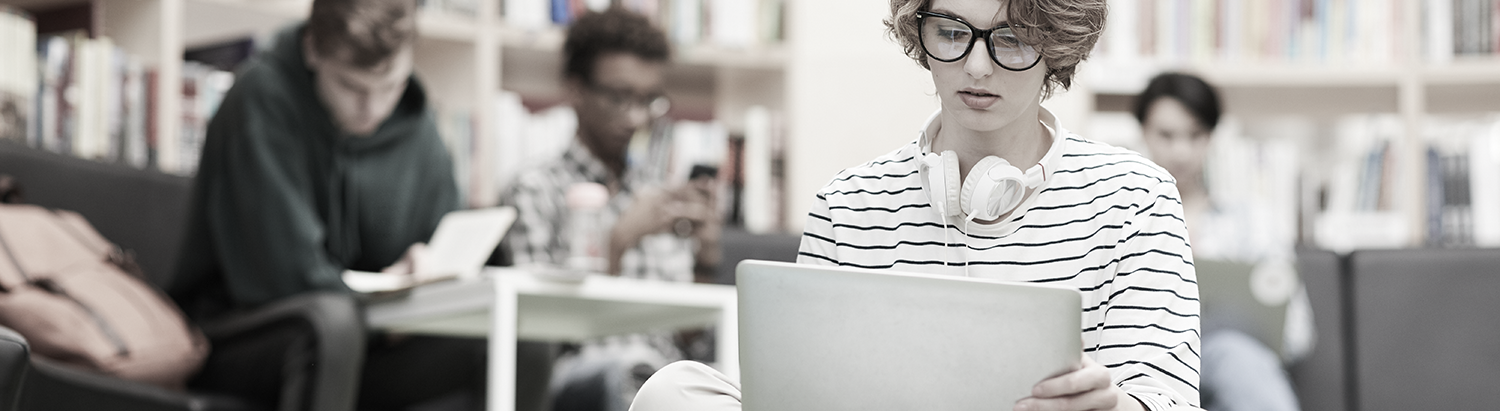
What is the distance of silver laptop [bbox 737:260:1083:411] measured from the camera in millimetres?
791

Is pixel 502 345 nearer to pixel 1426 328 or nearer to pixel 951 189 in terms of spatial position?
pixel 951 189

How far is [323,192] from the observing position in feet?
6.58

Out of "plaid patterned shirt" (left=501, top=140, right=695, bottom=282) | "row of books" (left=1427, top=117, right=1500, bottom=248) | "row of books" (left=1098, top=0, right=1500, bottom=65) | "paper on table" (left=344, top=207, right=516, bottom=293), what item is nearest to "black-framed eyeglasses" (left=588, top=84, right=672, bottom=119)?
"plaid patterned shirt" (left=501, top=140, right=695, bottom=282)

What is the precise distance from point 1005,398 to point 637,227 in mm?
1406

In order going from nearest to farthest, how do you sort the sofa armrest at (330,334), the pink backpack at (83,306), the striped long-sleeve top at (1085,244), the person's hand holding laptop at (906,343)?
the person's hand holding laptop at (906,343), the striped long-sleeve top at (1085,244), the pink backpack at (83,306), the sofa armrest at (330,334)

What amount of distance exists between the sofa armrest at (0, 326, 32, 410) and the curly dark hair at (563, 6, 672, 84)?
4.52ft

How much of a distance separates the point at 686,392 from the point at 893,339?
0.19 metres

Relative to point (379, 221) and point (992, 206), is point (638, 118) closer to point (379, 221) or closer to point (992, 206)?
point (379, 221)

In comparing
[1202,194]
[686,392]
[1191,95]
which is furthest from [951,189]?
[1202,194]

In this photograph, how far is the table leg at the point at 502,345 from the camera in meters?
1.62

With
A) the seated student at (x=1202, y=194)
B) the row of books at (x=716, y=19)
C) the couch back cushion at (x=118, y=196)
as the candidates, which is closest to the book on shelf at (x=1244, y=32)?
the seated student at (x=1202, y=194)

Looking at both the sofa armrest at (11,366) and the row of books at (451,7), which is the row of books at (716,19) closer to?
the row of books at (451,7)

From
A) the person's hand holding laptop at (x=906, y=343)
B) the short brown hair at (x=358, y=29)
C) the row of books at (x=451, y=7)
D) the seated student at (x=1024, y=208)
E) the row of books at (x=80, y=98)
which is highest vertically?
the row of books at (x=451, y=7)

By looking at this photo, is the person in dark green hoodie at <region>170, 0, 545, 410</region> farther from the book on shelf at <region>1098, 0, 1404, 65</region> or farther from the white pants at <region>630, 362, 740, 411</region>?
the book on shelf at <region>1098, 0, 1404, 65</region>
